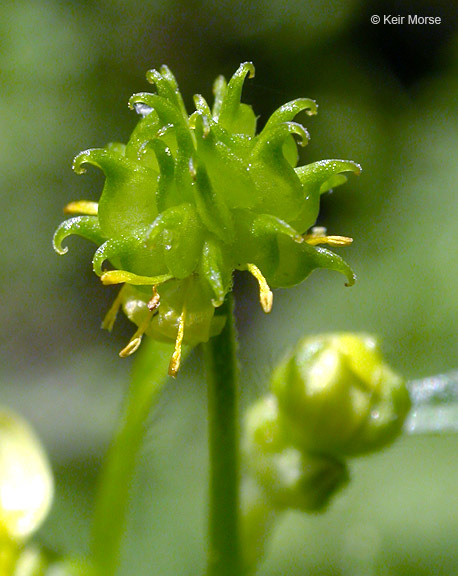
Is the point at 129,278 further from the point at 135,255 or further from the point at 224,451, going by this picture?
the point at 224,451

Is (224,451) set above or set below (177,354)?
below

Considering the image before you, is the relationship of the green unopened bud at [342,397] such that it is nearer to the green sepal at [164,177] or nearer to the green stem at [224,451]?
the green stem at [224,451]

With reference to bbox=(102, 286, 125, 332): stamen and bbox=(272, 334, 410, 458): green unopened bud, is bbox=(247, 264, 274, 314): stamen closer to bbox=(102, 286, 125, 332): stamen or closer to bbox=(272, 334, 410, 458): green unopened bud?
bbox=(102, 286, 125, 332): stamen

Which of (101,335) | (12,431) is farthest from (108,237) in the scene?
(101,335)

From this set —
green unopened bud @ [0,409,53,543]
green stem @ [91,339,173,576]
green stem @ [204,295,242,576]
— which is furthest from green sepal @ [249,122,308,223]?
green unopened bud @ [0,409,53,543]

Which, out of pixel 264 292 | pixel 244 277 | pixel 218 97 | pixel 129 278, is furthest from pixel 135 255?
pixel 244 277

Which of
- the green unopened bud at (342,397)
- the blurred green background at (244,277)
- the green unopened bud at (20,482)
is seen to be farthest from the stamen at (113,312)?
the blurred green background at (244,277)

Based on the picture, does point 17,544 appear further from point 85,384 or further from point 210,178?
point 85,384
